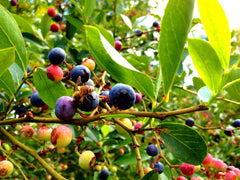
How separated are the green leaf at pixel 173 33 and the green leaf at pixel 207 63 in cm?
13

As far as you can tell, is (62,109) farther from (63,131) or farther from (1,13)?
(1,13)

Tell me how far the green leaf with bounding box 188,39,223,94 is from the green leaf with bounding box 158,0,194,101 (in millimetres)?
127

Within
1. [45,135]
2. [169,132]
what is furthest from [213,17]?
[45,135]

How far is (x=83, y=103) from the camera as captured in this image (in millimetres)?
775

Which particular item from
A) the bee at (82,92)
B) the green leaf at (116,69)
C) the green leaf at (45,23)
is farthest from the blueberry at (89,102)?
the green leaf at (45,23)

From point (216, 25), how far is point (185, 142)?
486mm

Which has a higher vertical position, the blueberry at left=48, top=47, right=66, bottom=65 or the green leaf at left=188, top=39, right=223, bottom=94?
the green leaf at left=188, top=39, right=223, bottom=94

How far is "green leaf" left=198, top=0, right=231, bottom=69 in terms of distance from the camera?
24.9 inches

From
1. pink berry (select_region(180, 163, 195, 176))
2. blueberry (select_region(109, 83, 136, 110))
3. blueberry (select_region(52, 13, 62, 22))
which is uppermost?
blueberry (select_region(52, 13, 62, 22))

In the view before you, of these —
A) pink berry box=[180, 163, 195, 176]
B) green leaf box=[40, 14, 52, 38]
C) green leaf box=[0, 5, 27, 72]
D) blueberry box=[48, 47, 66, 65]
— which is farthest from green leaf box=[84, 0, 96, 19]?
pink berry box=[180, 163, 195, 176]

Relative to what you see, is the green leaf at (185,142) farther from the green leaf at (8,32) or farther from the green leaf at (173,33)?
the green leaf at (8,32)

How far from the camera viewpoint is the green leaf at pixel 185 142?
2.68 ft

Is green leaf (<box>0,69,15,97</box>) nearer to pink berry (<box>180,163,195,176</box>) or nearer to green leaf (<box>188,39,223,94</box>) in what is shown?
green leaf (<box>188,39,223,94</box>)

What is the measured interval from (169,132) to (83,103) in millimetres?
399
